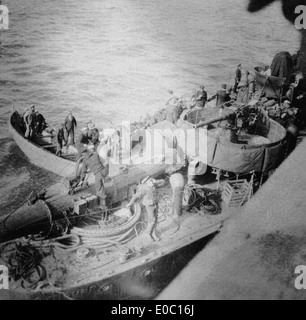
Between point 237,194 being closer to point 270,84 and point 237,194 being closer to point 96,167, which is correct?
point 96,167

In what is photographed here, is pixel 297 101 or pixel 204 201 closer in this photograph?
pixel 204 201

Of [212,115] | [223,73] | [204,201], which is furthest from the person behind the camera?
[223,73]

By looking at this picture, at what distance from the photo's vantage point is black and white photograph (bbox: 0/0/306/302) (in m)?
3.72

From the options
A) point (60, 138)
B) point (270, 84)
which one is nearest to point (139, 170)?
point (60, 138)

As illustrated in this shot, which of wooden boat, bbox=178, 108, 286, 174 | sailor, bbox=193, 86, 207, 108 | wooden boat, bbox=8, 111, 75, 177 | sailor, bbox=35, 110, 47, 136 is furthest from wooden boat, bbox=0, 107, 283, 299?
sailor, bbox=193, 86, 207, 108

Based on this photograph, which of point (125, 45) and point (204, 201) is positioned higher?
point (125, 45)

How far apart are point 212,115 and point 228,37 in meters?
20.4

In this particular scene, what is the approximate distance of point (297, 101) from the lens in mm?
18062

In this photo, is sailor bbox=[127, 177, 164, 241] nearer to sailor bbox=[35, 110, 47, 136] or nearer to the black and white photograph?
the black and white photograph

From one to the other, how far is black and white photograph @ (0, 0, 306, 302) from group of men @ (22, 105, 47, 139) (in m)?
→ 0.06

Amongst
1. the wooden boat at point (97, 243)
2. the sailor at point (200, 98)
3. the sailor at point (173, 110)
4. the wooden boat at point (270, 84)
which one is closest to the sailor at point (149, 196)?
the wooden boat at point (97, 243)

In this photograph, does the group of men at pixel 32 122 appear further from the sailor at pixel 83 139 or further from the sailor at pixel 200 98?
the sailor at pixel 200 98
